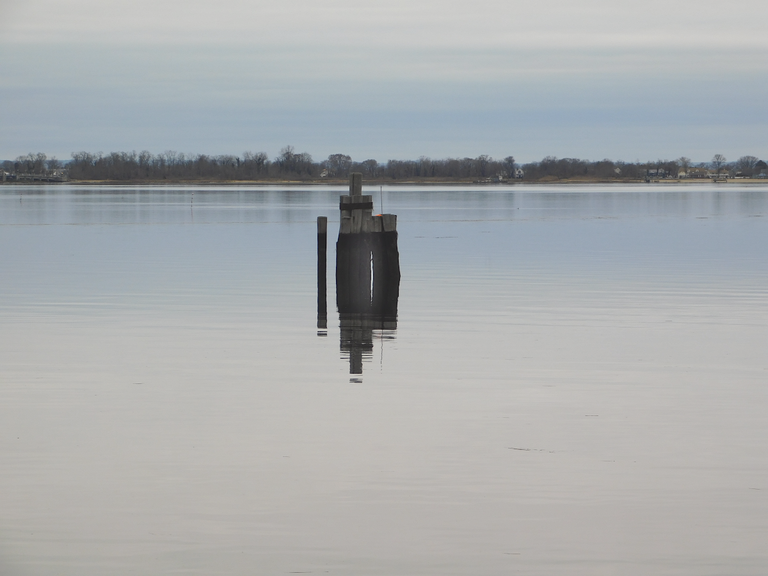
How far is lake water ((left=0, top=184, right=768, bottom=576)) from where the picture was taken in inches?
336

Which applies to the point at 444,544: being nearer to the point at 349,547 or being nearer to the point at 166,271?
the point at 349,547

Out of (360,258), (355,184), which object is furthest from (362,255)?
(355,184)

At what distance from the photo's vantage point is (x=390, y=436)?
1190 cm

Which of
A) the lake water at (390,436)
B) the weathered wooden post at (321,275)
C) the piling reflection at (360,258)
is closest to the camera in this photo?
the lake water at (390,436)

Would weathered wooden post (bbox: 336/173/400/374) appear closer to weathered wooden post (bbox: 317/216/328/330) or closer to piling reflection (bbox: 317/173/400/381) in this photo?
piling reflection (bbox: 317/173/400/381)

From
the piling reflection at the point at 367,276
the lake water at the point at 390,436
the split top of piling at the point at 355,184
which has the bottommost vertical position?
the lake water at the point at 390,436

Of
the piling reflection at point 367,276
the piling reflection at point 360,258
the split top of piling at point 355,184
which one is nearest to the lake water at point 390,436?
the piling reflection at point 367,276

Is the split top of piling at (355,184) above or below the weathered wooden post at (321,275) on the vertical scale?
above

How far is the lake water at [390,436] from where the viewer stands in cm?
852

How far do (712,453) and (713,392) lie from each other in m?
3.40

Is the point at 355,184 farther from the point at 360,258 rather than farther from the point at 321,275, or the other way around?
the point at 321,275

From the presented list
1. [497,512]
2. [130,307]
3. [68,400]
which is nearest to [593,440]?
[497,512]

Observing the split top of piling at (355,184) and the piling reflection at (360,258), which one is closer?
the piling reflection at (360,258)

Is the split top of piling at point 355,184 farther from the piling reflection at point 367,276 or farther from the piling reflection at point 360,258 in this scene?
the piling reflection at point 367,276
